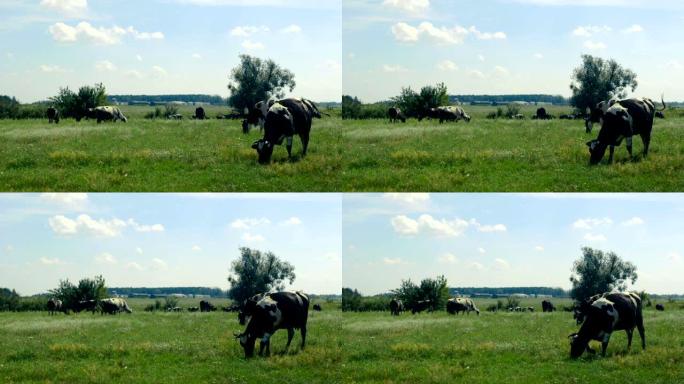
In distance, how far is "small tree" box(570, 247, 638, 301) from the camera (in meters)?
25.7

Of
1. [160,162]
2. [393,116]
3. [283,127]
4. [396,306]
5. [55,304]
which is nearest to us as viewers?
[283,127]

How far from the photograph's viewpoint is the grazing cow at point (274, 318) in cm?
2361

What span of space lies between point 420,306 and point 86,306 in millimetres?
15943

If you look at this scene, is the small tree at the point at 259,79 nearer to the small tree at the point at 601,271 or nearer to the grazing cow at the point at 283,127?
the grazing cow at the point at 283,127

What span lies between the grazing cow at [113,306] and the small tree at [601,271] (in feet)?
73.0

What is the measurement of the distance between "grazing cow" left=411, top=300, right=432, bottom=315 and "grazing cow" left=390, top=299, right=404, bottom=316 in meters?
0.82

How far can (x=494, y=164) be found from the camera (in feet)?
92.7

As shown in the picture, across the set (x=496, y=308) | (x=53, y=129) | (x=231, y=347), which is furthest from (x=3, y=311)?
(x=496, y=308)

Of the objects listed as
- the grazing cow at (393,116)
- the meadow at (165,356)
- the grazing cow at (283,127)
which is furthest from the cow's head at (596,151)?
A: the grazing cow at (393,116)

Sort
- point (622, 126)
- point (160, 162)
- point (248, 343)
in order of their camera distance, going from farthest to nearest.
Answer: point (160, 162)
point (622, 126)
point (248, 343)

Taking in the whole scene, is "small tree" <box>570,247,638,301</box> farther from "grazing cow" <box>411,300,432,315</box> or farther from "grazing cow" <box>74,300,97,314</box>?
"grazing cow" <box>74,300,97,314</box>

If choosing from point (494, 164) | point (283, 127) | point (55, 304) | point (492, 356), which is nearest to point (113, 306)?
point (55, 304)

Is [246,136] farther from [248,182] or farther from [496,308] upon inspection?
[496,308]

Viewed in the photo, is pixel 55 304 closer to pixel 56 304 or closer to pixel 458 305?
pixel 56 304
